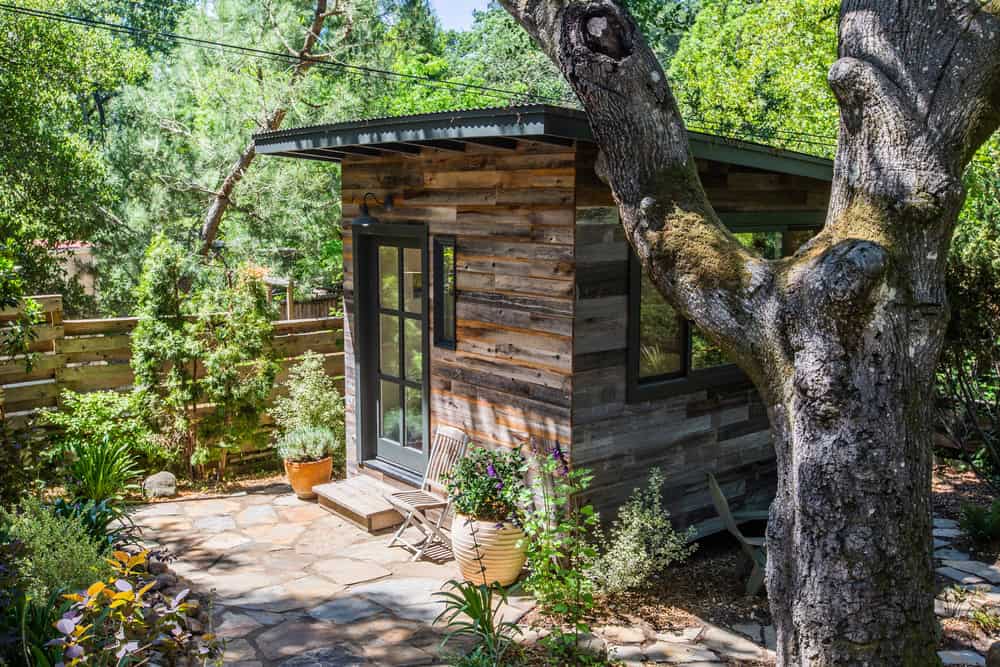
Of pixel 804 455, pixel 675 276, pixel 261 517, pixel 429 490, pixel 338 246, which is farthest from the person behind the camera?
pixel 338 246

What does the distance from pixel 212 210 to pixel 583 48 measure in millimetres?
9620

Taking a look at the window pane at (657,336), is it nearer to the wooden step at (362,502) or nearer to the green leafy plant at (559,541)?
the green leafy plant at (559,541)

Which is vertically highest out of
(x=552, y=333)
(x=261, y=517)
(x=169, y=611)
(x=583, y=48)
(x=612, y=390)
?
(x=583, y=48)

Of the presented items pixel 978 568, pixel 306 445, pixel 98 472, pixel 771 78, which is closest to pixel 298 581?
pixel 98 472

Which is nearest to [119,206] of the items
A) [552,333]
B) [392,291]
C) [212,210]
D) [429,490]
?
[212,210]

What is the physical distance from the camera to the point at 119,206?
13406mm

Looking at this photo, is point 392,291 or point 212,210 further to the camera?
point 212,210

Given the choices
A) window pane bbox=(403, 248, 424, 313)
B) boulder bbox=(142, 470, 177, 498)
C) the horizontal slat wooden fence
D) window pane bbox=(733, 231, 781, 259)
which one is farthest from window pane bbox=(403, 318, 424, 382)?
window pane bbox=(733, 231, 781, 259)

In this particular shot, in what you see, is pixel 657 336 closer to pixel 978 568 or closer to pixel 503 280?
pixel 503 280

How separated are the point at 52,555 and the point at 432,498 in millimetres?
2844

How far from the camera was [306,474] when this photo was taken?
775 centimetres

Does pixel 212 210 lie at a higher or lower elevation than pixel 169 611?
higher

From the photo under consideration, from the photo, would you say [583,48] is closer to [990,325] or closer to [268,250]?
[990,325]

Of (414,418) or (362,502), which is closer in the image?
(362,502)
